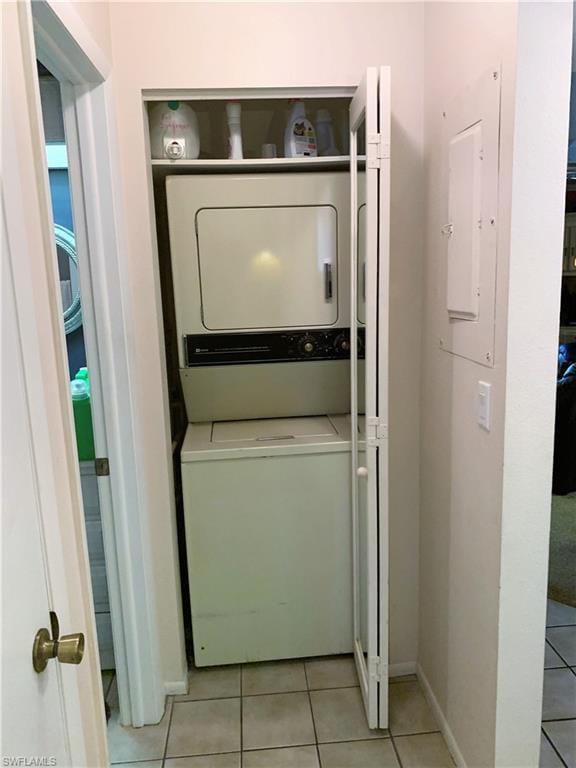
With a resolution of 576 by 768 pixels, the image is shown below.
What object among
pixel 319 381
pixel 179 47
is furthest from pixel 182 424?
pixel 179 47

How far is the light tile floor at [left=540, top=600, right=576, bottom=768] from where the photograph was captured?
67.0 inches

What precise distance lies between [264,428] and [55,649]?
136cm

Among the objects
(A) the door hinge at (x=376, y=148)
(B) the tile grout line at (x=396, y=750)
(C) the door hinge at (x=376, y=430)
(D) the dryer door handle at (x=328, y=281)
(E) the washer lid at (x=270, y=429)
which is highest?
(A) the door hinge at (x=376, y=148)

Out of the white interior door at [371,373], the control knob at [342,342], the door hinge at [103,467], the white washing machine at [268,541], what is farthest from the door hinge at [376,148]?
the door hinge at [103,467]

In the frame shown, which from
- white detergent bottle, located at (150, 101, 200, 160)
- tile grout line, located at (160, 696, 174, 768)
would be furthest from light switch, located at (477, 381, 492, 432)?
tile grout line, located at (160, 696, 174, 768)

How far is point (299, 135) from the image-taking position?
1968 millimetres

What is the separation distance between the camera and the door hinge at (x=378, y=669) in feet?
5.67

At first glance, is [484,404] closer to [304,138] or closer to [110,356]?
[110,356]

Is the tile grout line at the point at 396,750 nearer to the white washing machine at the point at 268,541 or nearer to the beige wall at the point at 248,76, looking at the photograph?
the white washing machine at the point at 268,541

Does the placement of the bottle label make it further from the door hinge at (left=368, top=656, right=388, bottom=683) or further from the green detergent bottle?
the door hinge at (left=368, top=656, right=388, bottom=683)

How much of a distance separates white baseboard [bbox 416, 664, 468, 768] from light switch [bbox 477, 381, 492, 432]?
40.7 inches

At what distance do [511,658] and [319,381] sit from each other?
115cm

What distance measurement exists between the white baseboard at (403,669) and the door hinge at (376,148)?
176 cm

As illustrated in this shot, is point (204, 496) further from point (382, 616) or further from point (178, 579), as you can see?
point (382, 616)
